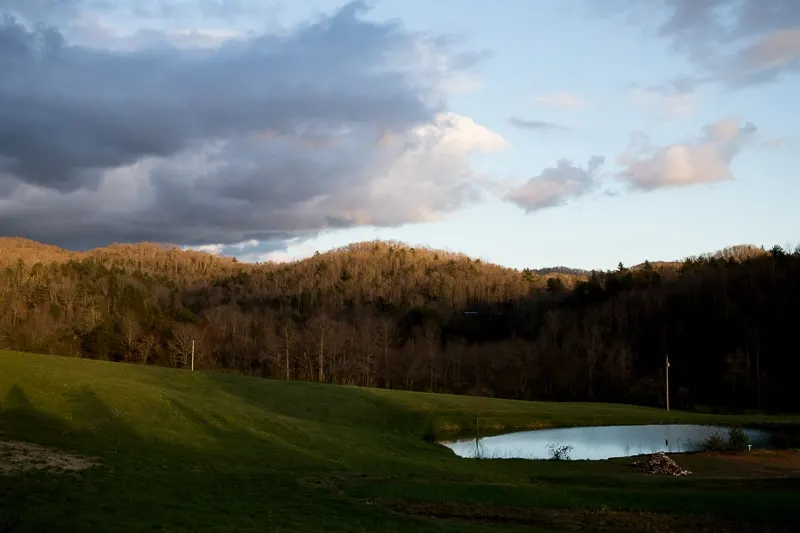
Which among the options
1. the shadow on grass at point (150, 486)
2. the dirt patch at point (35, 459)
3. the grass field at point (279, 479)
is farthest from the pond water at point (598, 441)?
the dirt patch at point (35, 459)

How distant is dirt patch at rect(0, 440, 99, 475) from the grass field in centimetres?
55

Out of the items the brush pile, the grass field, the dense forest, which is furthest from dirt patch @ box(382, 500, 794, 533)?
the dense forest

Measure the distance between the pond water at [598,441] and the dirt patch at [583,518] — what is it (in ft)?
74.8

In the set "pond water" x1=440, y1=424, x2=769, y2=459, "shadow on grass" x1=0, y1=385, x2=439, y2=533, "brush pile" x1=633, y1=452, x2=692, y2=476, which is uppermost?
"shadow on grass" x1=0, y1=385, x2=439, y2=533

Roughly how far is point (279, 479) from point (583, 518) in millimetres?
11547

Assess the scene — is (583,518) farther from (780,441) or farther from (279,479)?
(780,441)

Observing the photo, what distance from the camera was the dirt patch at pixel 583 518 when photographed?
70.1 feet

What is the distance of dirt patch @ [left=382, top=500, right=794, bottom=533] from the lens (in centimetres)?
2138

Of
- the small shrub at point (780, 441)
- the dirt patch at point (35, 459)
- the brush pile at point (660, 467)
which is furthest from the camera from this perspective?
the small shrub at point (780, 441)

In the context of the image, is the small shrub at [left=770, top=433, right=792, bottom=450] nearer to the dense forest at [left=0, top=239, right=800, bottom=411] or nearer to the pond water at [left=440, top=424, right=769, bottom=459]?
the pond water at [left=440, top=424, right=769, bottom=459]

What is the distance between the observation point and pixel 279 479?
87.1ft

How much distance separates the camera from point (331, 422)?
50.9 meters

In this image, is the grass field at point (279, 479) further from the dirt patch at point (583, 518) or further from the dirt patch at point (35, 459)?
the dirt patch at point (35, 459)

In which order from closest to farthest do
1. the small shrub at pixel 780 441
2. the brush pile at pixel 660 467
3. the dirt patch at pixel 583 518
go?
the dirt patch at pixel 583 518 < the brush pile at pixel 660 467 < the small shrub at pixel 780 441
